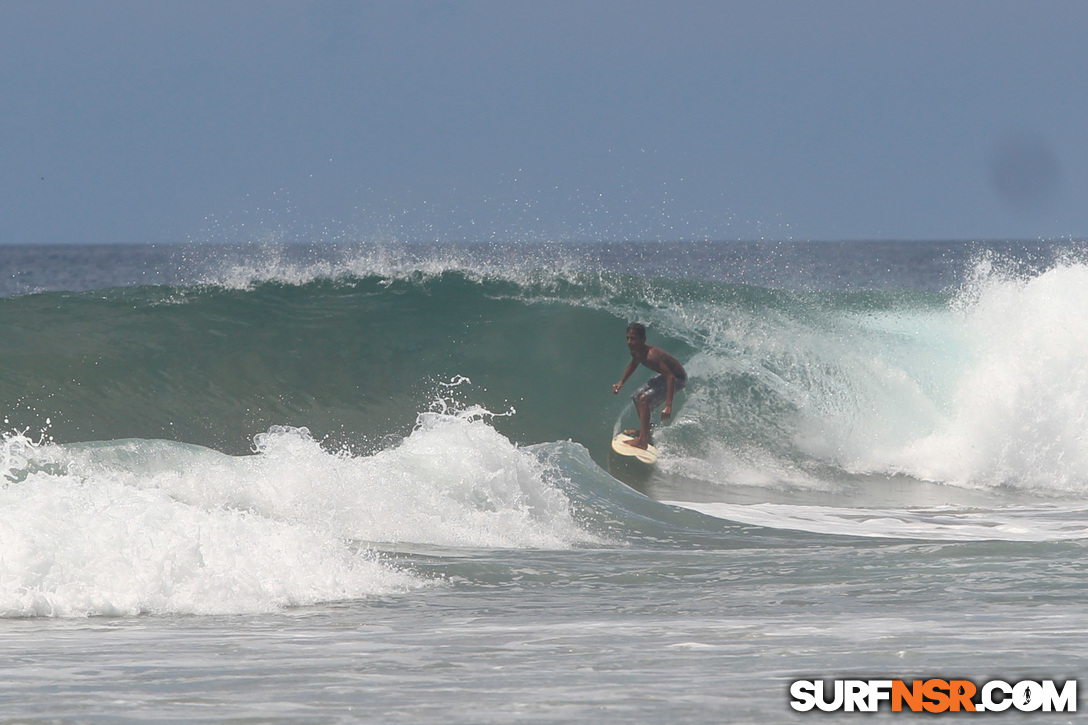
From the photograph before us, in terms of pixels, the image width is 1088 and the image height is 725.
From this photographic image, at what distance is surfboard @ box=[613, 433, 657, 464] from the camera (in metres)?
12.1

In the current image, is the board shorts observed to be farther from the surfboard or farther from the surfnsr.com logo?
the surfnsr.com logo

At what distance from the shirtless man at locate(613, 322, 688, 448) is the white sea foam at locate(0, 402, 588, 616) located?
2.35m

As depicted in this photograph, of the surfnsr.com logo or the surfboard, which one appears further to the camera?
the surfboard

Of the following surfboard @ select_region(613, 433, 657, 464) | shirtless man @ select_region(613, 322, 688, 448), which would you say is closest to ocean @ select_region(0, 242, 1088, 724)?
surfboard @ select_region(613, 433, 657, 464)

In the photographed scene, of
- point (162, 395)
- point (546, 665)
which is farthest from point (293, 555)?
point (162, 395)

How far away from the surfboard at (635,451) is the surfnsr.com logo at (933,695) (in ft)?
25.8

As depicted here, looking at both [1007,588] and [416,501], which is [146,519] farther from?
[1007,588]

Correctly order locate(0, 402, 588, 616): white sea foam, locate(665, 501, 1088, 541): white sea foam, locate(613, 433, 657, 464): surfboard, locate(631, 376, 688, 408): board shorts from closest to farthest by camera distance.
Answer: locate(0, 402, 588, 616): white sea foam → locate(665, 501, 1088, 541): white sea foam → locate(613, 433, 657, 464): surfboard → locate(631, 376, 688, 408): board shorts

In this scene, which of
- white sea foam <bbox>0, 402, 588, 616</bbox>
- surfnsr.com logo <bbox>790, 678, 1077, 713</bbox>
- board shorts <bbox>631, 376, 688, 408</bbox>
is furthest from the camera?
board shorts <bbox>631, 376, 688, 408</bbox>

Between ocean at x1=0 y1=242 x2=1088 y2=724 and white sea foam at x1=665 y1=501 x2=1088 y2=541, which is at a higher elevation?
ocean at x1=0 y1=242 x2=1088 y2=724

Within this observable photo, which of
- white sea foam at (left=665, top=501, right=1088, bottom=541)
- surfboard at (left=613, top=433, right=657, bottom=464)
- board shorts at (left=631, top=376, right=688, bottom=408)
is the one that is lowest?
white sea foam at (left=665, top=501, right=1088, bottom=541)

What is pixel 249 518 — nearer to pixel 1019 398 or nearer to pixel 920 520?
pixel 920 520

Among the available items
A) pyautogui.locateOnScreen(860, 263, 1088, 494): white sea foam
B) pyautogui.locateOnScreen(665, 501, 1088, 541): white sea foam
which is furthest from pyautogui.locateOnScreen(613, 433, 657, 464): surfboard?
pyautogui.locateOnScreen(860, 263, 1088, 494): white sea foam

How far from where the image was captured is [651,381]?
1241cm
